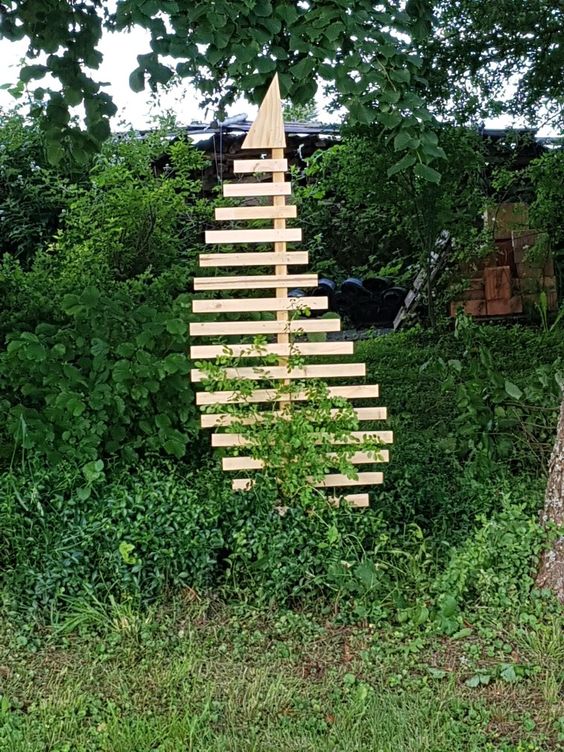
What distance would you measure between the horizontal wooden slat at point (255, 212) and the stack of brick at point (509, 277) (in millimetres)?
5632

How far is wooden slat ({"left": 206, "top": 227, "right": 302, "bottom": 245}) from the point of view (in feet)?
11.1

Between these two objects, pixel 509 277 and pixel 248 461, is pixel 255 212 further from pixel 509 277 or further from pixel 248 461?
pixel 509 277

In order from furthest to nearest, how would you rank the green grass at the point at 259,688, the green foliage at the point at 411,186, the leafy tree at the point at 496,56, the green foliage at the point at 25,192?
the green foliage at the point at 25,192 → the green foliage at the point at 411,186 → the leafy tree at the point at 496,56 → the green grass at the point at 259,688

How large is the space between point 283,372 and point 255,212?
701 mm

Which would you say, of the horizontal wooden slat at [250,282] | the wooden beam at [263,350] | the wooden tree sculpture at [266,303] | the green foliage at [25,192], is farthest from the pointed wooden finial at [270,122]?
the green foliage at [25,192]

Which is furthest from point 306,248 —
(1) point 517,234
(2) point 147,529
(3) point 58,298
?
(2) point 147,529

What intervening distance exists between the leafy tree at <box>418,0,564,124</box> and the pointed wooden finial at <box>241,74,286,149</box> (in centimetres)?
254

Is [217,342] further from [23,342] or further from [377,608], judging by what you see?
[377,608]

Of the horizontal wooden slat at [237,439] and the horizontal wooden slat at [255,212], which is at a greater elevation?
the horizontal wooden slat at [255,212]

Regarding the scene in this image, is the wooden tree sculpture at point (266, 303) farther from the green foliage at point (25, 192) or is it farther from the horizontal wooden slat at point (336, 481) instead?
the green foliage at point (25, 192)

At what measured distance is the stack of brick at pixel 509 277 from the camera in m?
8.78

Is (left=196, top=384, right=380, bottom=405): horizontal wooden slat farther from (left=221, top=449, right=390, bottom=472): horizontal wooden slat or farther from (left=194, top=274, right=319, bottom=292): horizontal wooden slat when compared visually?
(left=194, top=274, right=319, bottom=292): horizontal wooden slat

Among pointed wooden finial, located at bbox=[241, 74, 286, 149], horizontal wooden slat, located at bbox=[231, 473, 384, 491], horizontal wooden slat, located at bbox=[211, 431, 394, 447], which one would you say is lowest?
horizontal wooden slat, located at bbox=[231, 473, 384, 491]

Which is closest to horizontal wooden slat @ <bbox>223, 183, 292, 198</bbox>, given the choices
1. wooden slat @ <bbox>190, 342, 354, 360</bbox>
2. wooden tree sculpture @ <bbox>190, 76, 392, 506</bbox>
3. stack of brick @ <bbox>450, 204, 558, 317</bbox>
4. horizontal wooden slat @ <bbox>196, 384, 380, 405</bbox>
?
wooden tree sculpture @ <bbox>190, 76, 392, 506</bbox>
